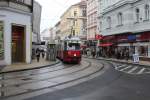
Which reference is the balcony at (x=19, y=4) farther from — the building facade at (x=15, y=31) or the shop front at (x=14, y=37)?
the shop front at (x=14, y=37)

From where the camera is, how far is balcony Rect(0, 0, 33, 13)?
3083cm

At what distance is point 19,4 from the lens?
33.5 m

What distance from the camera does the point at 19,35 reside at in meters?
34.4

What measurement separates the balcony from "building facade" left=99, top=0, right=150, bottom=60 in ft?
49.4

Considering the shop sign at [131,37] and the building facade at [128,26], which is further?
the shop sign at [131,37]

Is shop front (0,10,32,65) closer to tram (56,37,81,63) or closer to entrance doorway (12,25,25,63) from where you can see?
entrance doorway (12,25,25,63)

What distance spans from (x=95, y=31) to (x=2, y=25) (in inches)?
1716

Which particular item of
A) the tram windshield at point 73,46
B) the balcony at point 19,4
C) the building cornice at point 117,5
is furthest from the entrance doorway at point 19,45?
the building cornice at point 117,5

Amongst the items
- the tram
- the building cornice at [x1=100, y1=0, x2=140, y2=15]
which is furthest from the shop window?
the tram

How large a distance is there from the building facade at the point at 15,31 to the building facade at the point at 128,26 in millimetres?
15173

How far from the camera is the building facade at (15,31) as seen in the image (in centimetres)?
3073

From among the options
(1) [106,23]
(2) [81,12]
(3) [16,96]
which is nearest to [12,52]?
(3) [16,96]

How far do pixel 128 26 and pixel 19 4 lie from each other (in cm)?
1932

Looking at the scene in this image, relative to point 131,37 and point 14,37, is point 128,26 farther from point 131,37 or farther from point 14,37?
point 14,37
